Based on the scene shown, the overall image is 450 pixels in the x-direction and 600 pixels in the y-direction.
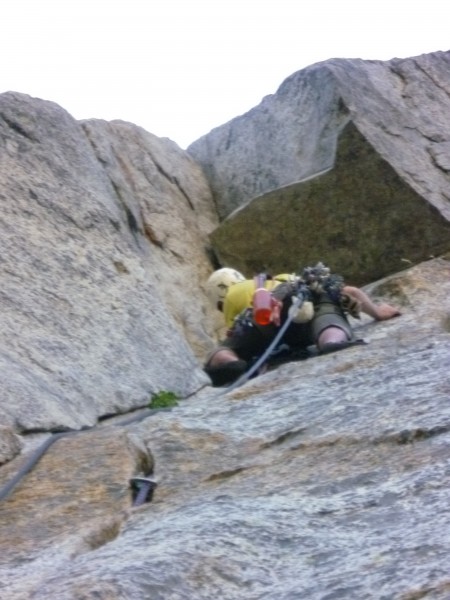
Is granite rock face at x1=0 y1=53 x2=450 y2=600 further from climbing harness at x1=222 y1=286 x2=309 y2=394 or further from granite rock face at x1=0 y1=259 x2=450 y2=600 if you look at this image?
climbing harness at x1=222 y1=286 x2=309 y2=394

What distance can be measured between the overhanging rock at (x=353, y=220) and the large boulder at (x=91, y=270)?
1010mm

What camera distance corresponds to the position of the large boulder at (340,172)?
45.7 feet

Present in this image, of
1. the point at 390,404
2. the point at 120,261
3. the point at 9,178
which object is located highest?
the point at 9,178

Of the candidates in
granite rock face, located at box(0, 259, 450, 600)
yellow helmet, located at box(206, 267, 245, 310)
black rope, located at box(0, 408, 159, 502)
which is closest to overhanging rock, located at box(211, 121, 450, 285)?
yellow helmet, located at box(206, 267, 245, 310)

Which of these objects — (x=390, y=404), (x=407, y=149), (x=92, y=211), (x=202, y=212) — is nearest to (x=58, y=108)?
(x=92, y=211)

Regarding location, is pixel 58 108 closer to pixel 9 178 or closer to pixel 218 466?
pixel 9 178

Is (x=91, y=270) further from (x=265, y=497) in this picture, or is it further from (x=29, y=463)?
(x=265, y=497)

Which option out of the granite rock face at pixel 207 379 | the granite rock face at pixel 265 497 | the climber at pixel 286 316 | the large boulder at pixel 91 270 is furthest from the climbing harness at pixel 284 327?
the granite rock face at pixel 265 497

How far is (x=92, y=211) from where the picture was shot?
12.8 metres

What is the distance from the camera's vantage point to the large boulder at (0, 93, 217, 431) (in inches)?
398

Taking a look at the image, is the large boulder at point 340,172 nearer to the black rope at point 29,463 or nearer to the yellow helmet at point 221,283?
the yellow helmet at point 221,283

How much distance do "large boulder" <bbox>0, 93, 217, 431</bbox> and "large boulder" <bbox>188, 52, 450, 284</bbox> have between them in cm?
65

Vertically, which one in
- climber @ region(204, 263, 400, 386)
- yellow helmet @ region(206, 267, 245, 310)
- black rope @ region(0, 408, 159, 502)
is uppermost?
black rope @ region(0, 408, 159, 502)

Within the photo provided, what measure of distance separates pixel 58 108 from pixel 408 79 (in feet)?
14.9
